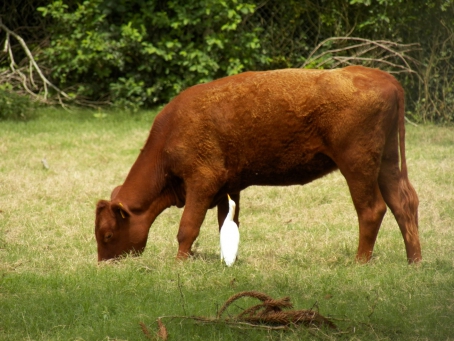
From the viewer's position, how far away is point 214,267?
5.88 meters

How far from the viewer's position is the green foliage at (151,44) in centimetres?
1285

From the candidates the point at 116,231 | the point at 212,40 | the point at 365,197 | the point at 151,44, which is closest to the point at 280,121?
the point at 365,197

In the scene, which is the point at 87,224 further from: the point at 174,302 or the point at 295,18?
the point at 295,18

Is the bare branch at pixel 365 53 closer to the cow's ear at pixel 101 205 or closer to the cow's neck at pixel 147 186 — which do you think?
the cow's neck at pixel 147 186

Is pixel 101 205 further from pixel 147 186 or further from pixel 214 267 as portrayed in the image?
pixel 214 267

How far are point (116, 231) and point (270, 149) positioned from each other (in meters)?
1.40

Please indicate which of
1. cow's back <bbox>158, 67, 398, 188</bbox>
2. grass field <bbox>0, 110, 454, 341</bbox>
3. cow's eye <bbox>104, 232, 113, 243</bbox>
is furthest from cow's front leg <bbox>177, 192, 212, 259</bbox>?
cow's eye <bbox>104, 232, 113, 243</bbox>

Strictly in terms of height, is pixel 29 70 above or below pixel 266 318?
below

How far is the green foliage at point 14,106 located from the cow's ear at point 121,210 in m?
7.11

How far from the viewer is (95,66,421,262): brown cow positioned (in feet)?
19.7

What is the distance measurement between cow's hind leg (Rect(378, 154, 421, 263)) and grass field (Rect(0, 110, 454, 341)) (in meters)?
0.17

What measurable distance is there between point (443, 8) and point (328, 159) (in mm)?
7027

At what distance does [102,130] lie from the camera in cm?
1227

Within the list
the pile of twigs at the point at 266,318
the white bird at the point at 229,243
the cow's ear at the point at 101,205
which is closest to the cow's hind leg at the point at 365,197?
the white bird at the point at 229,243
